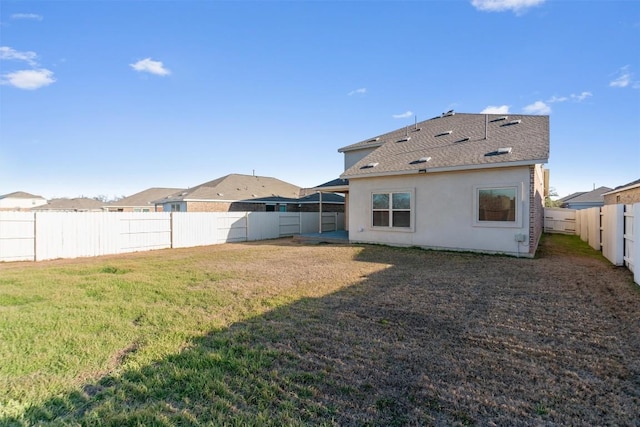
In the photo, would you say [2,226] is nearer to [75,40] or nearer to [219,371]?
[75,40]

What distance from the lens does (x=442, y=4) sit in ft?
34.8

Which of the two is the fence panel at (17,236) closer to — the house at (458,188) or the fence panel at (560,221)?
the house at (458,188)

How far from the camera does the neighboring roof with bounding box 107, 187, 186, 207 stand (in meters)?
38.7

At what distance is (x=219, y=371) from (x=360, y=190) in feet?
36.5

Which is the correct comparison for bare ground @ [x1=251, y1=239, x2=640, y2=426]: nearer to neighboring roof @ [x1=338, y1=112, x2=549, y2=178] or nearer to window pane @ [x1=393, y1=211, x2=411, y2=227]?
neighboring roof @ [x1=338, y1=112, x2=549, y2=178]

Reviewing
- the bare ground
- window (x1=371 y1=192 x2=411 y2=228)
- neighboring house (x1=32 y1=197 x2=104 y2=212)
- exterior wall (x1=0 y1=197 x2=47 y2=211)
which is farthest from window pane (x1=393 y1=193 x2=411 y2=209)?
exterior wall (x1=0 y1=197 x2=47 y2=211)

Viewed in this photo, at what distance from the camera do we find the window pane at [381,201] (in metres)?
12.8

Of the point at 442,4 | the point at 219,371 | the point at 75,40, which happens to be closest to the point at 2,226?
the point at 75,40

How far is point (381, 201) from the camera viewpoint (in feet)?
42.5

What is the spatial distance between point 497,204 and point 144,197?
41.9m

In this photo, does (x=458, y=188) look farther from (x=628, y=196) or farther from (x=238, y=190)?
(x=238, y=190)

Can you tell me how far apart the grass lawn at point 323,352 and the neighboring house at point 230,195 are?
19888 mm

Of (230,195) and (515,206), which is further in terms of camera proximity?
(230,195)

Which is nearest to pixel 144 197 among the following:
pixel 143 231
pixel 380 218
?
pixel 143 231
